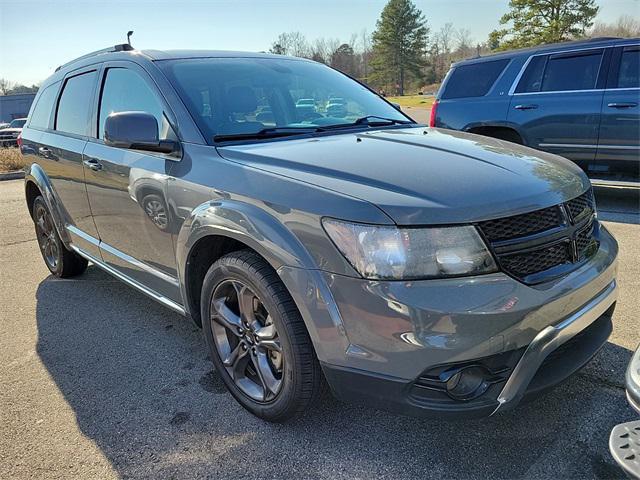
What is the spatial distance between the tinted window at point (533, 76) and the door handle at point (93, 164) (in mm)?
5548

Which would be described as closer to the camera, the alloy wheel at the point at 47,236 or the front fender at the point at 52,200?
the front fender at the point at 52,200

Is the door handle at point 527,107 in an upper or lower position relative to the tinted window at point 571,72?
lower

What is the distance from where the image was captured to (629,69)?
619cm

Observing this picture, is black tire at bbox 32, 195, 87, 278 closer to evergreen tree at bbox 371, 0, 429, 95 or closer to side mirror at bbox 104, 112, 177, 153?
side mirror at bbox 104, 112, 177, 153

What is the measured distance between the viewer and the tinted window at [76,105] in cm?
363

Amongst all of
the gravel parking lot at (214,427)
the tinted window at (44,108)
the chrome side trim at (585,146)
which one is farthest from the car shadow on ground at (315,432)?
the chrome side trim at (585,146)

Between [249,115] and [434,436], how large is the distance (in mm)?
1895

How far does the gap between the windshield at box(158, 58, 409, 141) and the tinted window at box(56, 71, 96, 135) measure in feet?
3.23

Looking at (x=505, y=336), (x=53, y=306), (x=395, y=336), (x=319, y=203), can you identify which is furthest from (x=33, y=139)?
(x=505, y=336)

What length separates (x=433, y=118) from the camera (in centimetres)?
753

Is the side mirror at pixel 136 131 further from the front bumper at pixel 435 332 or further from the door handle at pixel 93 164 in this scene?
the front bumper at pixel 435 332

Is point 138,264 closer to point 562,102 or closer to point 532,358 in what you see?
point 532,358

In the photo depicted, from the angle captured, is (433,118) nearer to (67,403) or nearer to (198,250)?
(198,250)

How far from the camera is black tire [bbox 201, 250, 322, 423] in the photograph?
2.09m
